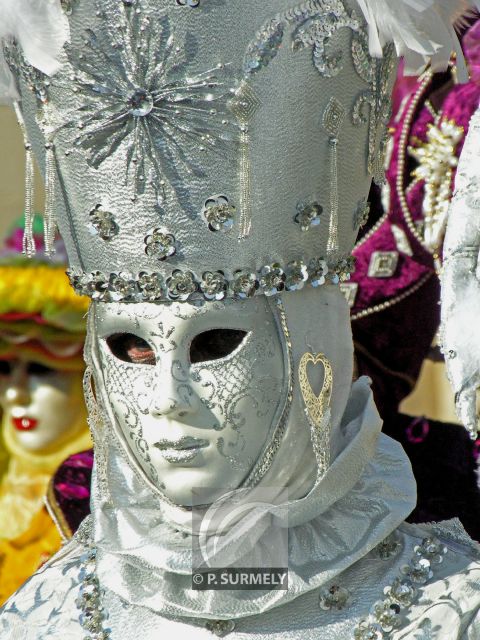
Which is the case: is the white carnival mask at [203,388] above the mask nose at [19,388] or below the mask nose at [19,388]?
above

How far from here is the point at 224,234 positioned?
6.61 feet

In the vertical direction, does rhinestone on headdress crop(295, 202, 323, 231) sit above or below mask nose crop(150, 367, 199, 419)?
above

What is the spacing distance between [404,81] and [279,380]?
1.08 m

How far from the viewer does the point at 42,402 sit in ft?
12.1

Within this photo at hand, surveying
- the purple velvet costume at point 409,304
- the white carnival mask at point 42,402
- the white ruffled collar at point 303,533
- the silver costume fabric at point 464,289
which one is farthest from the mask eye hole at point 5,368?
the silver costume fabric at point 464,289

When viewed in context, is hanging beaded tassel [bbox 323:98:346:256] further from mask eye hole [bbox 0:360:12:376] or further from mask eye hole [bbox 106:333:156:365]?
mask eye hole [bbox 0:360:12:376]

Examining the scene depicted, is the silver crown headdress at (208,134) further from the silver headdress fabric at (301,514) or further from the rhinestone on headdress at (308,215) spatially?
the silver headdress fabric at (301,514)

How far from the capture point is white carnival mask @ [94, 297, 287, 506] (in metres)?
2.01

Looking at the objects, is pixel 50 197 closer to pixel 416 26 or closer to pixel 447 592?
pixel 416 26

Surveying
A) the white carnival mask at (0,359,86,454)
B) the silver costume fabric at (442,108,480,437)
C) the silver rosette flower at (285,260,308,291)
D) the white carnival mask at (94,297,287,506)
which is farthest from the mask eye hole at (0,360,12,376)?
the silver costume fabric at (442,108,480,437)

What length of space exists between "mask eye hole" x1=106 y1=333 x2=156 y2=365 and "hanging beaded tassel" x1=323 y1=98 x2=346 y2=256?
302 mm

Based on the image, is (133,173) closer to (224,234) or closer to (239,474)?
(224,234)

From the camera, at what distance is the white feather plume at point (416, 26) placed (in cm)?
197

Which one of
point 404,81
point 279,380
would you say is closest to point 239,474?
point 279,380
